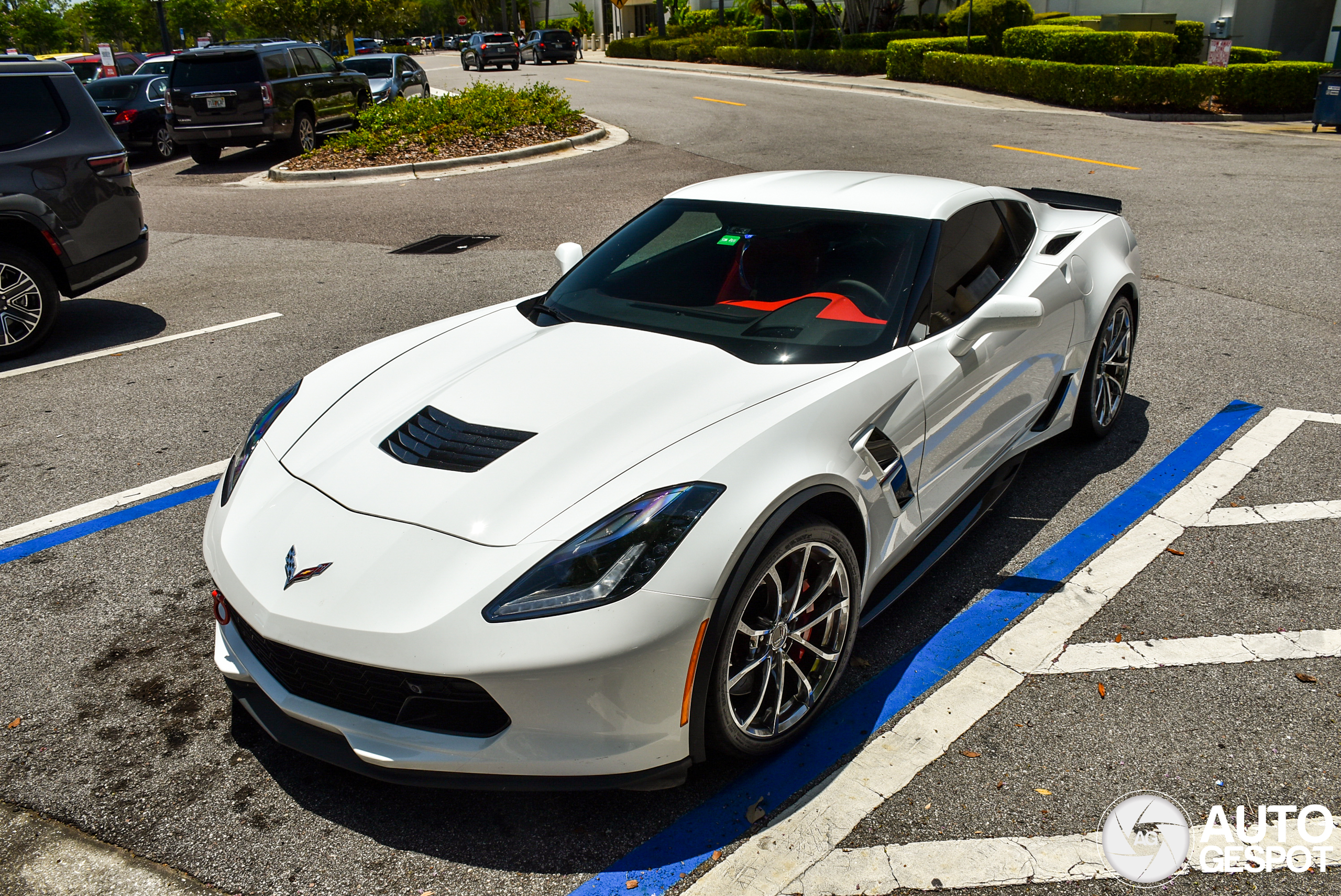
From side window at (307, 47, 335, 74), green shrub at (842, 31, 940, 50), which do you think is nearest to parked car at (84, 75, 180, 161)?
side window at (307, 47, 335, 74)

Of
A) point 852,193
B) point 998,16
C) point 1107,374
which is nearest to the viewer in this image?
point 852,193

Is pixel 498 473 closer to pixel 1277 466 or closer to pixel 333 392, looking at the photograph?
pixel 333 392

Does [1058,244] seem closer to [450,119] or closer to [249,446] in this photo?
[249,446]

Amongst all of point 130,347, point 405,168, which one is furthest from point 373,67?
point 130,347

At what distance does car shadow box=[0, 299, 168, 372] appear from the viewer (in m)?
6.73

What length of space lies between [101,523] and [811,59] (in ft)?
106

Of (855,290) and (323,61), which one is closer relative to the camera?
(855,290)

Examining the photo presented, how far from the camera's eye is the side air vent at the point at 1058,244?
438cm

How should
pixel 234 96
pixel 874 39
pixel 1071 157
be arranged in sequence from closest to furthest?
pixel 1071 157 → pixel 234 96 → pixel 874 39

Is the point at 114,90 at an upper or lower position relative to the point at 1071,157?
upper

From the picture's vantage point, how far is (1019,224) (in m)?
4.36

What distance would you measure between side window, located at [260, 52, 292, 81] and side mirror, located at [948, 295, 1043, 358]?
15.0 meters

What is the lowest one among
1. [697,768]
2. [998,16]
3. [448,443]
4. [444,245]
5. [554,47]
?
[697,768]

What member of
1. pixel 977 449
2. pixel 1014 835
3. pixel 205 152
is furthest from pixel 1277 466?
pixel 205 152
